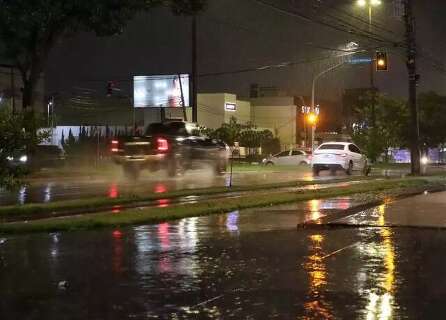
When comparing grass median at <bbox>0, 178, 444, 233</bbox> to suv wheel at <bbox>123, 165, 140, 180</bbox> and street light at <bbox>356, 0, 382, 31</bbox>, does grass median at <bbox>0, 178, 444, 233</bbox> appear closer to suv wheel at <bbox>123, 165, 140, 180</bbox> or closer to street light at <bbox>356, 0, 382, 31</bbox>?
suv wheel at <bbox>123, 165, 140, 180</bbox>

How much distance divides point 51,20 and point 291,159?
2337cm

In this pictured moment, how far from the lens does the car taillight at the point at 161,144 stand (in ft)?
86.3

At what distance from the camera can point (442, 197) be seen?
20234mm

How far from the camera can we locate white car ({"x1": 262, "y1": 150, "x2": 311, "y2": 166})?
48.8 meters

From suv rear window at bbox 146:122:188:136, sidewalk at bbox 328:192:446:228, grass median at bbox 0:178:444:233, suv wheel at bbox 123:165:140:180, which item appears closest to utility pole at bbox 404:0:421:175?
suv rear window at bbox 146:122:188:136

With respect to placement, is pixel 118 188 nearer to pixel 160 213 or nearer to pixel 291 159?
pixel 160 213

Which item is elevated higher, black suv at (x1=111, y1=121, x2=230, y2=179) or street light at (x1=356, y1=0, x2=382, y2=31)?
street light at (x1=356, y1=0, x2=382, y2=31)

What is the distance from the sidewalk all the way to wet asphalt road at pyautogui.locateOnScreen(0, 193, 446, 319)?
66 centimetres

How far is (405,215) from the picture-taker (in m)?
15.2

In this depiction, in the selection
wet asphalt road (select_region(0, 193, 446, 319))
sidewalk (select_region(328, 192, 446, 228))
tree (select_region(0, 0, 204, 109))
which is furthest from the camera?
tree (select_region(0, 0, 204, 109))

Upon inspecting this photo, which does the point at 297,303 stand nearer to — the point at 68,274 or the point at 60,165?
the point at 68,274

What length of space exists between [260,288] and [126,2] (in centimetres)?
2444

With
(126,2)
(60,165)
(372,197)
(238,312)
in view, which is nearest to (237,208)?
(372,197)

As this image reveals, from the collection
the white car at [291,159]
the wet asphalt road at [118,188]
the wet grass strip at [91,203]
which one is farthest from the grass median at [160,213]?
the white car at [291,159]
